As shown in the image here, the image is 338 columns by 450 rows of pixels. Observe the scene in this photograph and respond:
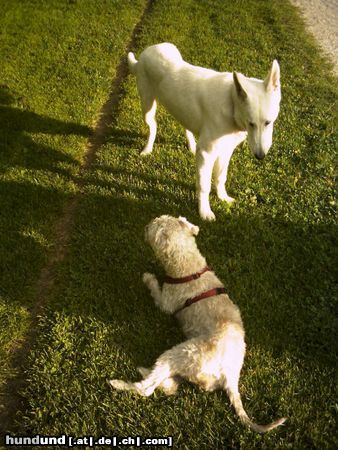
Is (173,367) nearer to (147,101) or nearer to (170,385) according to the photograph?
(170,385)

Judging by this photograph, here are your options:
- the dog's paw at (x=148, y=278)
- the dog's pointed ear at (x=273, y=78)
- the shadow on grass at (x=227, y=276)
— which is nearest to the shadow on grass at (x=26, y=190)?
the shadow on grass at (x=227, y=276)

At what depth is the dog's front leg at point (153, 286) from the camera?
15.1 feet

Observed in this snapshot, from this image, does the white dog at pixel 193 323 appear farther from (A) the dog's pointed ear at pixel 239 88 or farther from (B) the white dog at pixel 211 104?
(A) the dog's pointed ear at pixel 239 88

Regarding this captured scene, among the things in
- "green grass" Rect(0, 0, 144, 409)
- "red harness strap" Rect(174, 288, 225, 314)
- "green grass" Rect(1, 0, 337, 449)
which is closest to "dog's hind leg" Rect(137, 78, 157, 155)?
"green grass" Rect(1, 0, 337, 449)

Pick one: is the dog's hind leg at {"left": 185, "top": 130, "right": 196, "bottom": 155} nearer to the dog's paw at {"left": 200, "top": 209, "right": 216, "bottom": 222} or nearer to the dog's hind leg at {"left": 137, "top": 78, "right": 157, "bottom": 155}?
the dog's hind leg at {"left": 137, "top": 78, "right": 157, "bottom": 155}

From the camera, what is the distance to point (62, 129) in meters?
7.74

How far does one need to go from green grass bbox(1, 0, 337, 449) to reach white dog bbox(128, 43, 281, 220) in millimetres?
846

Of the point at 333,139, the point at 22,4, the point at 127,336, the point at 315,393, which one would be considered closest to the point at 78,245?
the point at 127,336

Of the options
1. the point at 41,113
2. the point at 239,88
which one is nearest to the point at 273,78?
the point at 239,88

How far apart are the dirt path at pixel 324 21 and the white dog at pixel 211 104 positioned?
619 cm

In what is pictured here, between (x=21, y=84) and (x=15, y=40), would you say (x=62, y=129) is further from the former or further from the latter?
(x=15, y=40)

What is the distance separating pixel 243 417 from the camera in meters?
3.56

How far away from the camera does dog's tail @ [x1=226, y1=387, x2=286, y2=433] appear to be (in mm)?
3371

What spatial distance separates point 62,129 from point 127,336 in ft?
16.3
